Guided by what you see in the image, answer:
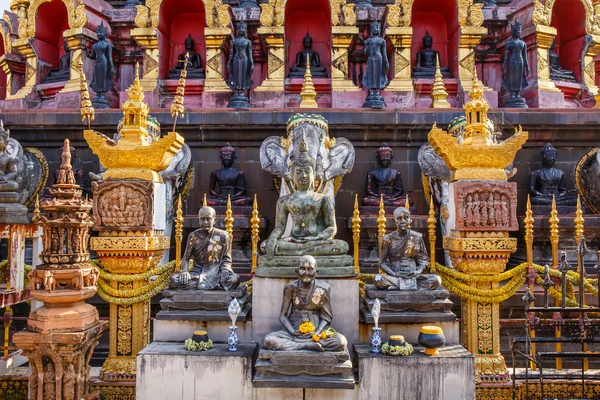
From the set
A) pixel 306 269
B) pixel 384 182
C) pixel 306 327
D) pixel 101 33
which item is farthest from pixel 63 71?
pixel 306 327

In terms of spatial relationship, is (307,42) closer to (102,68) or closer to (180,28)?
(180,28)

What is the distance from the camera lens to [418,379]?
6.38 m

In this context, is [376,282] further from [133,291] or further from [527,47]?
[527,47]

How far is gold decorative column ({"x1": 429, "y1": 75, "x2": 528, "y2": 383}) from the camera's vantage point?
817cm

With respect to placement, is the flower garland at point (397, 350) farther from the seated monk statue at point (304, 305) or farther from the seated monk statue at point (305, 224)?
the seated monk statue at point (305, 224)

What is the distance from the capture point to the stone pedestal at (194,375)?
21.2 feet

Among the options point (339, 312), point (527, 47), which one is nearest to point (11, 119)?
point (339, 312)

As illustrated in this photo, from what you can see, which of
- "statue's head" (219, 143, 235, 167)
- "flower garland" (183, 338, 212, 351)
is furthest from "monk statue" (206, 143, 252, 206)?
"flower garland" (183, 338, 212, 351)

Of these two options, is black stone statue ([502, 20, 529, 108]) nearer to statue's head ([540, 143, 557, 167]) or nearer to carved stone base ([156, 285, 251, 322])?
statue's head ([540, 143, 557, 167])

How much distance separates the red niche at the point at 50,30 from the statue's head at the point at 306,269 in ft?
54.9

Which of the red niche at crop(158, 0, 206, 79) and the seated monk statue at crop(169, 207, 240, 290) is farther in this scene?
the red niche at crop(158, 0, 206, 79)

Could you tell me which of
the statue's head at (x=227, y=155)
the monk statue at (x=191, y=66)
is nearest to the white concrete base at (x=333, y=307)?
the statue's head at (x=227, y=155)

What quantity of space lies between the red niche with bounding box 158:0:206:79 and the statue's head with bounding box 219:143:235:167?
6446 mm

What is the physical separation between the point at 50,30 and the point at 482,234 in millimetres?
18246
